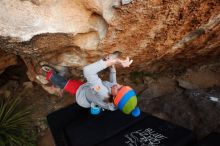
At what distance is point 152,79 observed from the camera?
507 centimetres

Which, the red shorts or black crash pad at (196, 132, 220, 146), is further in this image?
the red shorts

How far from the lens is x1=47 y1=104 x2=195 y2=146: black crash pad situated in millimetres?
3400

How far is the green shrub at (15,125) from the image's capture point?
447 centimetres

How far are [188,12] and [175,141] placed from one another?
1278 mm

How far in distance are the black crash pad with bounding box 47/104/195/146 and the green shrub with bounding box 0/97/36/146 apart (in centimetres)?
85

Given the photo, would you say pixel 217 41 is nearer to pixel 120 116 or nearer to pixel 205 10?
pixel 205 10

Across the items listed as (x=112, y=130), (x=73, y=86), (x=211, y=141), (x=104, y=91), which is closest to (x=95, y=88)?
(x=104, y=91)

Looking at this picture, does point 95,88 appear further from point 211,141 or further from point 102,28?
point 211,141

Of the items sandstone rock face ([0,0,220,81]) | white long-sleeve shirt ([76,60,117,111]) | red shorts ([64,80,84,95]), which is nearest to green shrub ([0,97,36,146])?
sandstone rock face ([0,0,220,81])

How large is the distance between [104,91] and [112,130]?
602 mm

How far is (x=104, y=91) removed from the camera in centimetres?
317

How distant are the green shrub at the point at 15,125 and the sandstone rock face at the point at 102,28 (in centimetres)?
83

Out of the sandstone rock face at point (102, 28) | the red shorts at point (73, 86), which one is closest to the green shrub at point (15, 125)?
the sandstone rock face at point (102, 28)

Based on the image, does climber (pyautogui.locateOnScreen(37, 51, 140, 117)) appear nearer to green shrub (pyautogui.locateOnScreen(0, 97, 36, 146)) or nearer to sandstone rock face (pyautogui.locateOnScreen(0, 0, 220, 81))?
sandstone rock face (pyautogui.locateOnScreen(0, 0, 220, 81))
